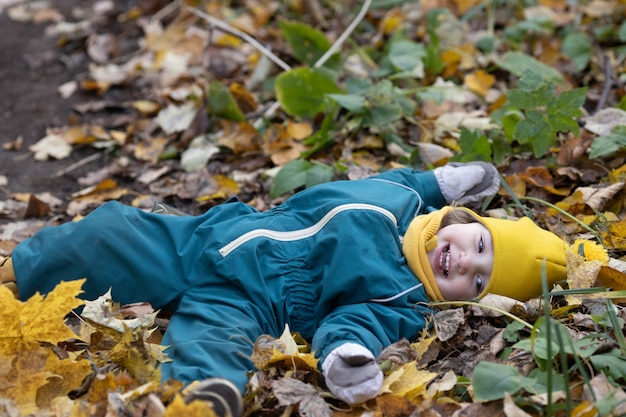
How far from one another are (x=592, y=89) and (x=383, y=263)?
200 centimetres

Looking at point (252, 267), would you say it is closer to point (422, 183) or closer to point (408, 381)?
point (408, 381)

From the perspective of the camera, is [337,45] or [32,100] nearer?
[337,45]

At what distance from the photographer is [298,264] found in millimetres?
2400

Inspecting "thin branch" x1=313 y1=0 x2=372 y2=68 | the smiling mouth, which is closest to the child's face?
the smiling mouth

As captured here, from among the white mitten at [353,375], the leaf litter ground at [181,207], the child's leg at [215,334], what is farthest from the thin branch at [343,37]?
the white mitten at [353,375]

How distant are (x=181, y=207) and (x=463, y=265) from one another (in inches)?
57.6

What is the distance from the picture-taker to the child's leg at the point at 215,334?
6.56 ft

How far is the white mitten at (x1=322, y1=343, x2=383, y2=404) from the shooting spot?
1.92 metres

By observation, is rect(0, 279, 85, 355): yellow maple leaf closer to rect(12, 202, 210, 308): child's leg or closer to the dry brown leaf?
rect(12, 202, 210, 308): child's leg

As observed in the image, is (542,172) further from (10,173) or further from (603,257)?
Answer: (10,173)

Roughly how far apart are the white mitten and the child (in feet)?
0.64

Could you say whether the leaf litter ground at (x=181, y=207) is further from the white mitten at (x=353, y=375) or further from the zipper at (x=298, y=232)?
the zipper at (x=298, y=232)

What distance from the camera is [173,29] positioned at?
196 inches

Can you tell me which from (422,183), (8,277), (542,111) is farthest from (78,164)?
(542,111)
